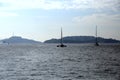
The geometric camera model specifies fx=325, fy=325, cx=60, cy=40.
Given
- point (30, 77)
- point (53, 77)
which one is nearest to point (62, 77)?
point (53, 77)

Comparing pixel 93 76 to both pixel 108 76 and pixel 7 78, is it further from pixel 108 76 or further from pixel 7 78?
pixel 7 78

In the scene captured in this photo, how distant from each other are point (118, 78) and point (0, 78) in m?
18.4

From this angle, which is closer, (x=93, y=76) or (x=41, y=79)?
(x=41, y=79)

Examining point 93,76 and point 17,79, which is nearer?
point 17,79

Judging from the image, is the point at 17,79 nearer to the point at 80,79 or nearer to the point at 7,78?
the point at 7,78

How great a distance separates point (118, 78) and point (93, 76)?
14.2 feet

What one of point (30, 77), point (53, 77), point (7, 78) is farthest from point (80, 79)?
point (7, 78)

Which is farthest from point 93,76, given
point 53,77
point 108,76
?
point 53,77

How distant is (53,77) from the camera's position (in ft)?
170

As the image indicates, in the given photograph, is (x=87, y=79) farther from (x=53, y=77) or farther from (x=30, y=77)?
(x=30, y=77)

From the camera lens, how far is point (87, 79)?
50062mm

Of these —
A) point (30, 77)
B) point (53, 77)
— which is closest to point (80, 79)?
point (53, 77)

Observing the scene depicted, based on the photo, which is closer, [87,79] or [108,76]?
[87,79]

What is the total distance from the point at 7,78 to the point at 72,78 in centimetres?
1023
